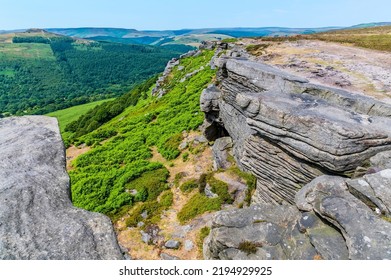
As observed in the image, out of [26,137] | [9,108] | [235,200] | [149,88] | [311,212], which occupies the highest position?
[26,137]

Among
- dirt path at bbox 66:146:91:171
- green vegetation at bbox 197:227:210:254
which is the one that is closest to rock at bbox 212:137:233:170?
green vegetation at bbox 197:227:210:254

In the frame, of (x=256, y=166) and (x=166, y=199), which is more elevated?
(x=256, y=166)

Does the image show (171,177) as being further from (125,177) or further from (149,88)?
(149,88)

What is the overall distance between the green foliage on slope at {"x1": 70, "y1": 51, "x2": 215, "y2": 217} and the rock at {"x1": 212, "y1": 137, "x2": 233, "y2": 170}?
5.62 m

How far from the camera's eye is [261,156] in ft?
50.0

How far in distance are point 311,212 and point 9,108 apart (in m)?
232

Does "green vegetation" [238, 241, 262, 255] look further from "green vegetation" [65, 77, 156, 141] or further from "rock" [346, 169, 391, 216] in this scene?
"green vegetation" [65, 77, 156, 141]

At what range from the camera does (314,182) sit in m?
11.5

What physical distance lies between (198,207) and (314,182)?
12.4 meters

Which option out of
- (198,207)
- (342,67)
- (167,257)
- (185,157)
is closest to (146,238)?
(167,257)

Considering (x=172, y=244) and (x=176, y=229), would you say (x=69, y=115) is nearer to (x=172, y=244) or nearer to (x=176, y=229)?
(x=176, y=229)

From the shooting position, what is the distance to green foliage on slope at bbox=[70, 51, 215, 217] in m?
27.9

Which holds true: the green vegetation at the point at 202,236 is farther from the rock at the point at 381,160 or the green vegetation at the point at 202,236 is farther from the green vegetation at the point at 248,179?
the rock at the point at 381,160

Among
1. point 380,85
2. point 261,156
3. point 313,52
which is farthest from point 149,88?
point 261,156
